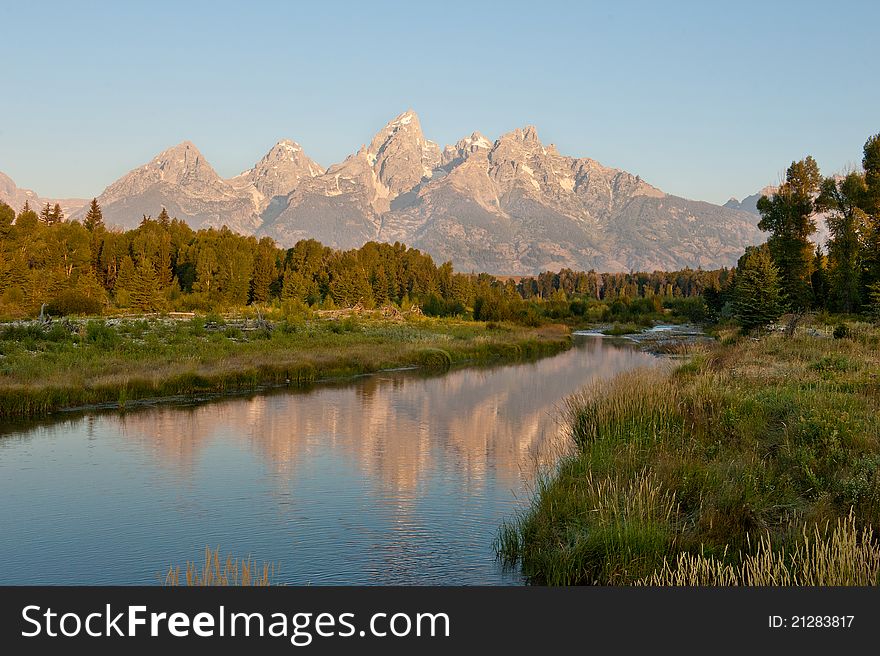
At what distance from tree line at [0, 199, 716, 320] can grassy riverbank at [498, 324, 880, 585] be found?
5143cm

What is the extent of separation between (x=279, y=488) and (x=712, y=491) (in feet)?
36.5

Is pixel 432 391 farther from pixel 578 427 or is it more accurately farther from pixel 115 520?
pixel 115 520

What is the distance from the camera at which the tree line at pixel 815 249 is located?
5638 centimetres

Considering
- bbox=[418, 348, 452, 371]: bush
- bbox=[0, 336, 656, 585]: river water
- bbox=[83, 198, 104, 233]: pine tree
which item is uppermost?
bbox=[83, 198, 104, 233]: pine tree

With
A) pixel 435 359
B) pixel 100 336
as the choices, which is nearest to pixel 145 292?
pixel 100 336

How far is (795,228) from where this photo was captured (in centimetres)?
7094

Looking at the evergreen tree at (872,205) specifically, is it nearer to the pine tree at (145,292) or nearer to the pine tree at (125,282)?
the pine tree at (145,292)

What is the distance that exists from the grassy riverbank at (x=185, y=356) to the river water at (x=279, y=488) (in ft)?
9.84

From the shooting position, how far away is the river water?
1445 cm

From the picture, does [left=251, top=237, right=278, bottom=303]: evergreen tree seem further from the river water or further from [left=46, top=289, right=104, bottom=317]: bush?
the river water

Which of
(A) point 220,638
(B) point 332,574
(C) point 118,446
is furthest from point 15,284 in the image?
(A) point 220,638

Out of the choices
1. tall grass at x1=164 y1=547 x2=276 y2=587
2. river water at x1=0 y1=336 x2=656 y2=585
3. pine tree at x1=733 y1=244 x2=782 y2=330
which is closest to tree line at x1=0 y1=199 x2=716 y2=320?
river water at x1=0 y1=336 x2=656 y2=585

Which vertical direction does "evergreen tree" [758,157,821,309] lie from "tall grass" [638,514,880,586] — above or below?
above

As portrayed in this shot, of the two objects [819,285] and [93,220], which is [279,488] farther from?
[93,220]
